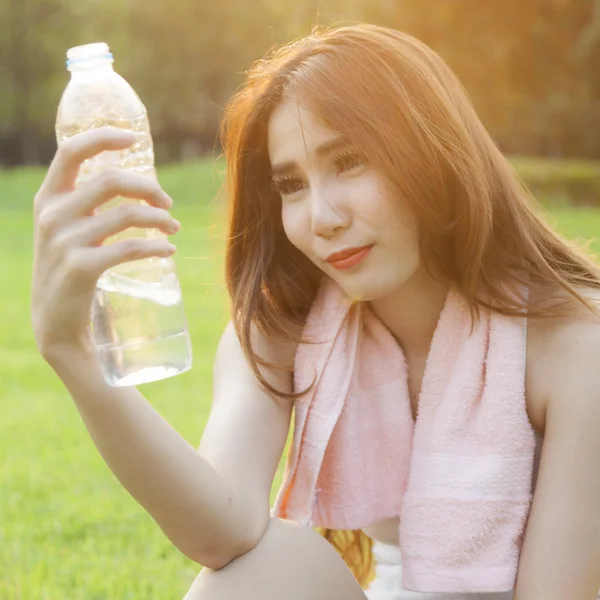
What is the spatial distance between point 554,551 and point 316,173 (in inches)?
37.0

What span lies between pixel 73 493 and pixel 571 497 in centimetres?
254

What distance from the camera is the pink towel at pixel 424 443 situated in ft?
7.89

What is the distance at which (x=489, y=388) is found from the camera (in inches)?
96.5

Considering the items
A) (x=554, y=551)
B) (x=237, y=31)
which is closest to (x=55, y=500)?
(x=554, y=551)

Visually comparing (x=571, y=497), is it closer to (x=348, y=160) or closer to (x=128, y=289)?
(x=348, y=160)

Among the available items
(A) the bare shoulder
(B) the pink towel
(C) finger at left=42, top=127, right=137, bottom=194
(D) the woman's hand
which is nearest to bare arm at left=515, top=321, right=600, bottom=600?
(A) the bare shoulder

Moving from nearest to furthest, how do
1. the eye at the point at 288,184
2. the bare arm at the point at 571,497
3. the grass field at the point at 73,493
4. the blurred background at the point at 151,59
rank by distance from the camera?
the bare arm at the point at 571,497 → the eye at the point at 288,184 → the grass field at the point at 73,493 → the blurred background at the point at 151,59

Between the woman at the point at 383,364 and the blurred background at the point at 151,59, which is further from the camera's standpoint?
the blurred background at the point at 151,59

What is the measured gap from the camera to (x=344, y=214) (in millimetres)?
2268

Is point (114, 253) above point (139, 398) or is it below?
above

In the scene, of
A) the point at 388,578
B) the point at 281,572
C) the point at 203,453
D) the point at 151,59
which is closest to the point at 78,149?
the point at 203,453

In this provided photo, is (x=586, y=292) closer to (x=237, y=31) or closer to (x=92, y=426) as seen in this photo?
(x=92, y=426)

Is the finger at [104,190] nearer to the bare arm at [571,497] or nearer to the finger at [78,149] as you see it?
the finger at [78,149]

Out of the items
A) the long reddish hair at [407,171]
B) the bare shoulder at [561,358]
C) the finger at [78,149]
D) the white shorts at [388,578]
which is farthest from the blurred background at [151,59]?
the finger at [78,149]
